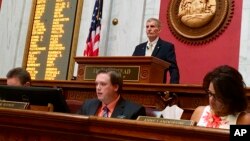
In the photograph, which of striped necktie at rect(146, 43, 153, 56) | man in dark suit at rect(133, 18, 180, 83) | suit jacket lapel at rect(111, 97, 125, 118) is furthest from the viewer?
striped necktie at rect(146, 43, 153, 56)

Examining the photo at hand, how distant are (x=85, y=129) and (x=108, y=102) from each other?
163 cm

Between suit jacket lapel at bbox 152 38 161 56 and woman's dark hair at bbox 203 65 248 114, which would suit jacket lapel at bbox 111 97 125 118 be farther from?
suit jacket lapel at bbox 152 38 161 56

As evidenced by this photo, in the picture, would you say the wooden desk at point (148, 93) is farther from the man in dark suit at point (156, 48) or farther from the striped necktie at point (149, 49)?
the striped necktie at point (149, 49)

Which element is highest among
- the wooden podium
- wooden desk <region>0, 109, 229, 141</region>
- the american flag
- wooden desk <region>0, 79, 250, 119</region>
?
the american flag

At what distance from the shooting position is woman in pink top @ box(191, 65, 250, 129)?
2371mm

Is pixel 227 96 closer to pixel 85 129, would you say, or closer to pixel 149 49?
pixel 85 129

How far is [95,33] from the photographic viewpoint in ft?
20.0

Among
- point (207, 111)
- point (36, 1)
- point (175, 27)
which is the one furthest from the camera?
point (36, 1)

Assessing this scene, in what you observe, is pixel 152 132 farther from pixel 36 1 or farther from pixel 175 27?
pixel 36 1

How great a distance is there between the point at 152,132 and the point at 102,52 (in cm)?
498

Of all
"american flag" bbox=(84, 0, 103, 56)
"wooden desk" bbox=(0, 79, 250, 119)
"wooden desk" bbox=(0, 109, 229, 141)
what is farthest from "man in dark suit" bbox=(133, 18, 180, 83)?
"wooden desk" bbox=(0, 109, 229, 141)

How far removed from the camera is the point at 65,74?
6.33 meters

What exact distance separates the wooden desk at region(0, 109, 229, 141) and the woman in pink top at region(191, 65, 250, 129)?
1.07 meters

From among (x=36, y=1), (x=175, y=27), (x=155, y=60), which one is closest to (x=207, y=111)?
(x=155, y=60)
